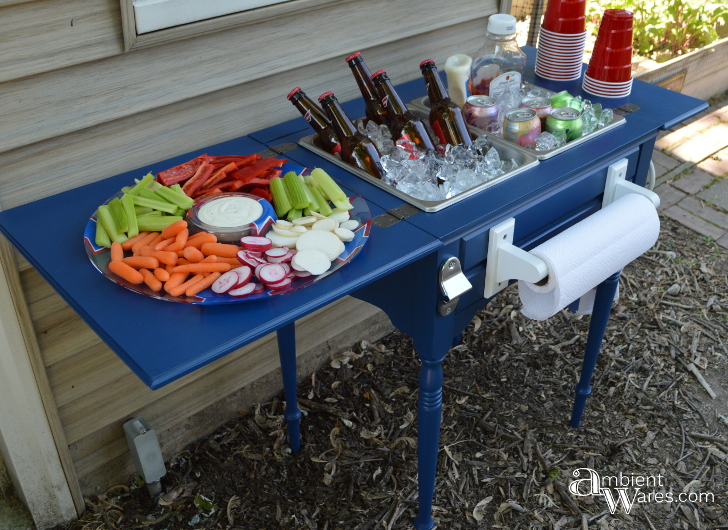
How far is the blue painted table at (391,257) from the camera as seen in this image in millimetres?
1159

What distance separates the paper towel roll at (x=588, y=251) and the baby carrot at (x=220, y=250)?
25.1 inches

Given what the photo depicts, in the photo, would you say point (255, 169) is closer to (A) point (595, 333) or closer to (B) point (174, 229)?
(B) point (174, 229)

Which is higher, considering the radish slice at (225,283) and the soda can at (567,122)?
the soda can at (567,122)

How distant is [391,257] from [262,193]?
A: 0.34 m

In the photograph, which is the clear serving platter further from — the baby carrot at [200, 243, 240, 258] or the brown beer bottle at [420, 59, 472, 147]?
the baby carrot at [200, 243, 240, 258]

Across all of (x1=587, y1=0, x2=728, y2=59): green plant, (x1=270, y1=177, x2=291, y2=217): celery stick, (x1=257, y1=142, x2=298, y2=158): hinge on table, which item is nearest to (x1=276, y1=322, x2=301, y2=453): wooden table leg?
(x1=257, y1=142, x2=298, y2=158): hinge on table

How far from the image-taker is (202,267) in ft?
4.08

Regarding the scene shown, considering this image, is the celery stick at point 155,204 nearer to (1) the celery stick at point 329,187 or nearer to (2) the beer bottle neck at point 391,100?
(1) the celery stick at point 329,187

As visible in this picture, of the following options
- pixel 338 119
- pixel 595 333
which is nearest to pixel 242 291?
pixel 338 119

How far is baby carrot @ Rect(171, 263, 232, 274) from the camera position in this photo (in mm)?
1237

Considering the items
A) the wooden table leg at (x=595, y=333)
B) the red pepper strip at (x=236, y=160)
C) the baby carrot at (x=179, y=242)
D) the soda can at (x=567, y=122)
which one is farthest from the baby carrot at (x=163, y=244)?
the wooden table leg at (x=595, y=333)

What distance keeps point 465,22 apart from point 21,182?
4.91 feet

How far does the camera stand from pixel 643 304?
9.73 feet

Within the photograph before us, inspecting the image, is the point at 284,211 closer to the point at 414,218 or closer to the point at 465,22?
the point at 414,218
